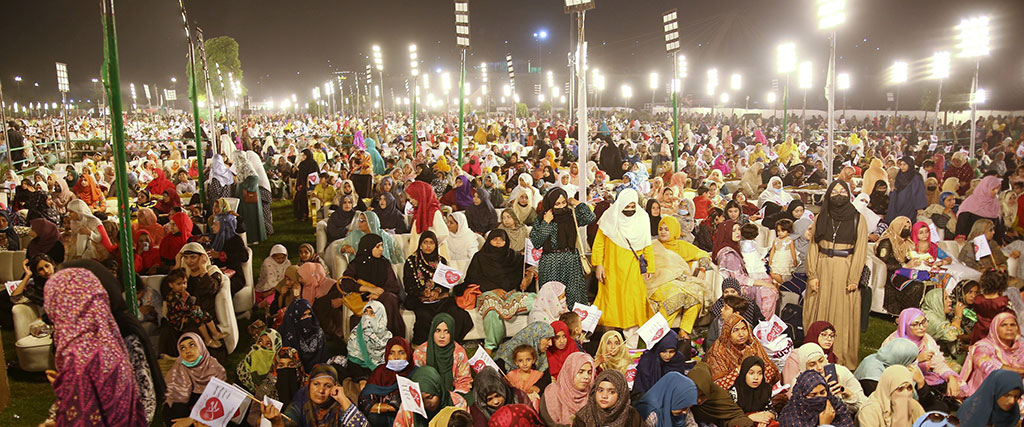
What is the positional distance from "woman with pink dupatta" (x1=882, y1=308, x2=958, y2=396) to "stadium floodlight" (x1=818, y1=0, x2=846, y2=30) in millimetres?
5063

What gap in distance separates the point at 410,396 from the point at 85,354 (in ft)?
5.49

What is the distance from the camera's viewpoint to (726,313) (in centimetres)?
511

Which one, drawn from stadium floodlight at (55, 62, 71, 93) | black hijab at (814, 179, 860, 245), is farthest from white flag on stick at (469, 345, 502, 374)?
stadium floodlight at (55, 62, 71, 93)

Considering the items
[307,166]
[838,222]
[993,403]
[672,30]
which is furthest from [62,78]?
[993,403]

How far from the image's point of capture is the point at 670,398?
163 inches

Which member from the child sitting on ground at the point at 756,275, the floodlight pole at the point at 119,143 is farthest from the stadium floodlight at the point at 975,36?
the floodlight pole at the point at 119,143

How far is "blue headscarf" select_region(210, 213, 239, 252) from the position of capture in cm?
730

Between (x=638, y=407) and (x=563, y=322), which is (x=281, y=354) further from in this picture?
(x=638, y=407)

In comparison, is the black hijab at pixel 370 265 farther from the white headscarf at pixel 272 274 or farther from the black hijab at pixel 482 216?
the black hijab at pixel 482 216

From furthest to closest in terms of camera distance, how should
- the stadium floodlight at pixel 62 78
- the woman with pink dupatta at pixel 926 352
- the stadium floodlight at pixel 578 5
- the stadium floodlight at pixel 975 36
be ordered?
the stadium floodlight at pixel 62 78
the stadium floodlight at pixel 975 36
the stadium floodlight at pixel 578 5
the woman with pink dupatta at pixel 926 352

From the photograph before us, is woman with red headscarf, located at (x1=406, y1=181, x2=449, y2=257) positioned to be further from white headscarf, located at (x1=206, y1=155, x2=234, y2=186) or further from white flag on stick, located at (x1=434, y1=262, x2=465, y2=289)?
white headscarf, located at (x1=206, y1=155, x2=234, y2=186)

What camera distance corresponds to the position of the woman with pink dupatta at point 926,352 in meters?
4.99

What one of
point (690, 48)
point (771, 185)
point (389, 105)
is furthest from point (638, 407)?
point (389, 105)

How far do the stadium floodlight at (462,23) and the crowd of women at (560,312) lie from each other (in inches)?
176
